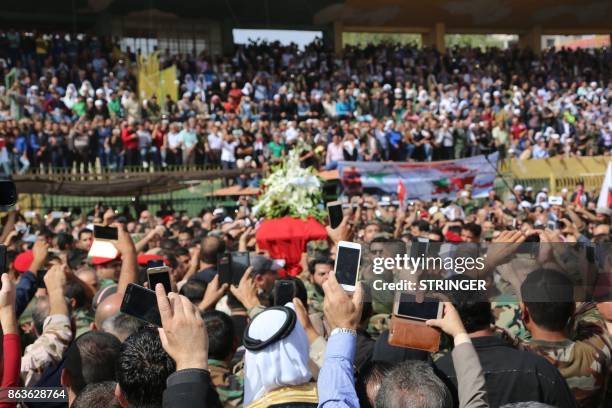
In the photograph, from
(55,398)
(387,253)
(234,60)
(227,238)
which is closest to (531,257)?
(387,253)

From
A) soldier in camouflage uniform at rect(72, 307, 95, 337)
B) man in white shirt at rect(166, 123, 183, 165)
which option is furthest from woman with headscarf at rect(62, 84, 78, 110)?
soldier in camouflage uniform at rect(72, 307, 95, 337)

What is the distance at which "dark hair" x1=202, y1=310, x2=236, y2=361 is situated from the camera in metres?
3.33

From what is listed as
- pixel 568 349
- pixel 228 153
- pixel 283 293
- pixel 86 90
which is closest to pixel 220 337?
pixel 283 293

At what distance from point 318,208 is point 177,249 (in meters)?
2.70

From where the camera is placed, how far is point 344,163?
18562 mm

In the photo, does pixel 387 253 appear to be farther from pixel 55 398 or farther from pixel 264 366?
pixel 55 398

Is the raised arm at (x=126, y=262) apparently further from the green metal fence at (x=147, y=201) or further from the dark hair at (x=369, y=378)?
the green metal fence at (x=147, y=201)

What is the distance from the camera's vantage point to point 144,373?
8.86 ft

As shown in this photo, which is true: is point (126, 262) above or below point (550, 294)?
below

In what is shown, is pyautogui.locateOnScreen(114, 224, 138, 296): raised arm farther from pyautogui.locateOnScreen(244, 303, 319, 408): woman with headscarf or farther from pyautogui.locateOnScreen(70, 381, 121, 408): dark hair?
pyautogui.locateOnScreen(244, 303, 319, 408): woman with headscarf

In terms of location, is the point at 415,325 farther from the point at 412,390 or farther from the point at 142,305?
the point at 142,305

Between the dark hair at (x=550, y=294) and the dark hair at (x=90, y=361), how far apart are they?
151cm

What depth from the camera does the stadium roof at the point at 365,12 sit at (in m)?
27.8

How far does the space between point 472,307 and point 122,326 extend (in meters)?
1.49
